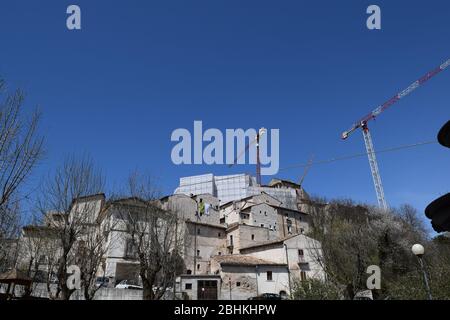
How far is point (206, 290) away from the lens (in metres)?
38.4

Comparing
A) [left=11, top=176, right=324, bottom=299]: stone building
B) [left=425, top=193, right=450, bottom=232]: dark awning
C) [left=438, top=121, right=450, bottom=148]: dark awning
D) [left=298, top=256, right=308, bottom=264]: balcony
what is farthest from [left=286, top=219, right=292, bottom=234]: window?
[left=438, top=121, right=450, bottom=148]: dark awning

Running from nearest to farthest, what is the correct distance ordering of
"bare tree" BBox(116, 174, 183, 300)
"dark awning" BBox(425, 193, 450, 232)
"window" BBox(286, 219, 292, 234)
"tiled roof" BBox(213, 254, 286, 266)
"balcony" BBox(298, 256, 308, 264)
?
"dark awning" BBox(425, 193, 450, 232)
"bare tree" BBox(116, 174, 183, 300)
"tiled roof" BBox(213, 254, 286, 266)
"balcony" BBox(298, 256, 308, 264)
"window" BBox(286, 219, 292, 234)

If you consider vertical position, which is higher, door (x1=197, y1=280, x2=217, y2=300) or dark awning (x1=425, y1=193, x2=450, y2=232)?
door (x1=197, y1=280, x2=217, y2=300)

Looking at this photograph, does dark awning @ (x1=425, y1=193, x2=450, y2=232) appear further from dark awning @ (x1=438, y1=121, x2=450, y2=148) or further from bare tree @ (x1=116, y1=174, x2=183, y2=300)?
bare tree @ (x1=116, y1=174, x2=183, y2=300)

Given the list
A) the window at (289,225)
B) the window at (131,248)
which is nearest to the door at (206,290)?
the window at (131,248)

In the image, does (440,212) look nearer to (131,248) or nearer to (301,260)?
(131,248)

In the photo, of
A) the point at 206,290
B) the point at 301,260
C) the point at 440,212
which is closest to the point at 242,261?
the point at 206,290

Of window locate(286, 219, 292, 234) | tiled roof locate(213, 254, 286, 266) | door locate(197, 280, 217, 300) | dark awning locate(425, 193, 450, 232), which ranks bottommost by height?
dark awning locate(425, 193, 450, 232)

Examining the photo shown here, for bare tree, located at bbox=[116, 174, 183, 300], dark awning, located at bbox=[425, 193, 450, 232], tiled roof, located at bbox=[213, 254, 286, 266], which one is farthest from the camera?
tiled roof, located at bbox=[213, 254, 286, 266]

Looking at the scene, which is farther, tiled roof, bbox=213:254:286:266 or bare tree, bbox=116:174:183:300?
Answer: tiled roof, bbox=213:254:286:266

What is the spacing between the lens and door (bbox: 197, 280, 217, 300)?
125 feet

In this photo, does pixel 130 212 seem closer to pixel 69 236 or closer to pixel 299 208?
pixel 69 236

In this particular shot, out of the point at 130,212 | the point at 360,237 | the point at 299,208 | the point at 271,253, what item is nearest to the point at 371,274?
the point at 360,237
